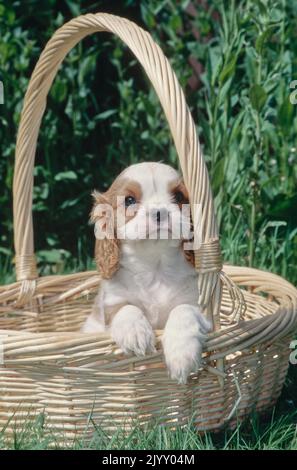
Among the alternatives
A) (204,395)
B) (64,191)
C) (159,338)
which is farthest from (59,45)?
(64,191)

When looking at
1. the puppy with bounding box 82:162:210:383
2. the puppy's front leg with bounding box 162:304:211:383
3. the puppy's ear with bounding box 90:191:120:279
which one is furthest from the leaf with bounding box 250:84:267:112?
the puppy's front leg with bounding box 162:304:211:383

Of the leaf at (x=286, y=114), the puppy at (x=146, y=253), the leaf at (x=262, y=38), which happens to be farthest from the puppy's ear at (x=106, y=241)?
the leaf at (x=286, y=114)

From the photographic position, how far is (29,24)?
219 inches

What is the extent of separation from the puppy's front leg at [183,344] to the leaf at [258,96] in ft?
5.96

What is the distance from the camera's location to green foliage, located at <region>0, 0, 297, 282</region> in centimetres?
462

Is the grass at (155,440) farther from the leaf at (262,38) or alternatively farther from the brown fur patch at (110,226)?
the leaf at (262,38)

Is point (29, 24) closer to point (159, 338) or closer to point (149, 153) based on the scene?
point (149, 153)

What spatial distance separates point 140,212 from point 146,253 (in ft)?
0.91

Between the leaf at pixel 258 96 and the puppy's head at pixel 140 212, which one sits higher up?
the leaf at pixel 258 96

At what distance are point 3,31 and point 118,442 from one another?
3351 millimetres

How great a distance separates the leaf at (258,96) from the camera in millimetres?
4277

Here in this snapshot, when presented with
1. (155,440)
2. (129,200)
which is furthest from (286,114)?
(155,440)

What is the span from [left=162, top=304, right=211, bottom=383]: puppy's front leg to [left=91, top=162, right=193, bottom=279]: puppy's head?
391mm

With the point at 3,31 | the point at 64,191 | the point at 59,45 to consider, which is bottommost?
the point at 64,191
